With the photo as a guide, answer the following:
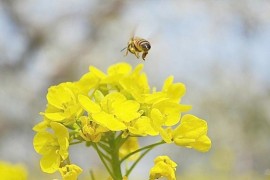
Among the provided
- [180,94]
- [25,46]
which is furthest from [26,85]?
[180,94]

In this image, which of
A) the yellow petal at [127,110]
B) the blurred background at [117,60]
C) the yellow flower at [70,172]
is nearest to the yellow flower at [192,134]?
the yellow petal at [127,110]

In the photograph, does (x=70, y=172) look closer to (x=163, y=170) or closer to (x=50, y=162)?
(x=50, y=162)

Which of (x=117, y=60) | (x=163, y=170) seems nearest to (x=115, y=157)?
(x=163, y=170)

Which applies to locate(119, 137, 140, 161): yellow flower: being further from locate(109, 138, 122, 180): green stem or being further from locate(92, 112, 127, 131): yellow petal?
locate(92, 112, 127, 131): yellow petal

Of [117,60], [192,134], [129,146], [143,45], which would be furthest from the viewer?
[117,60]

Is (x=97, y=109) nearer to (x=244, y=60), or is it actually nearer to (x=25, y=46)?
(x=244, y=60)

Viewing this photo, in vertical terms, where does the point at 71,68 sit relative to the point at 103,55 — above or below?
below
